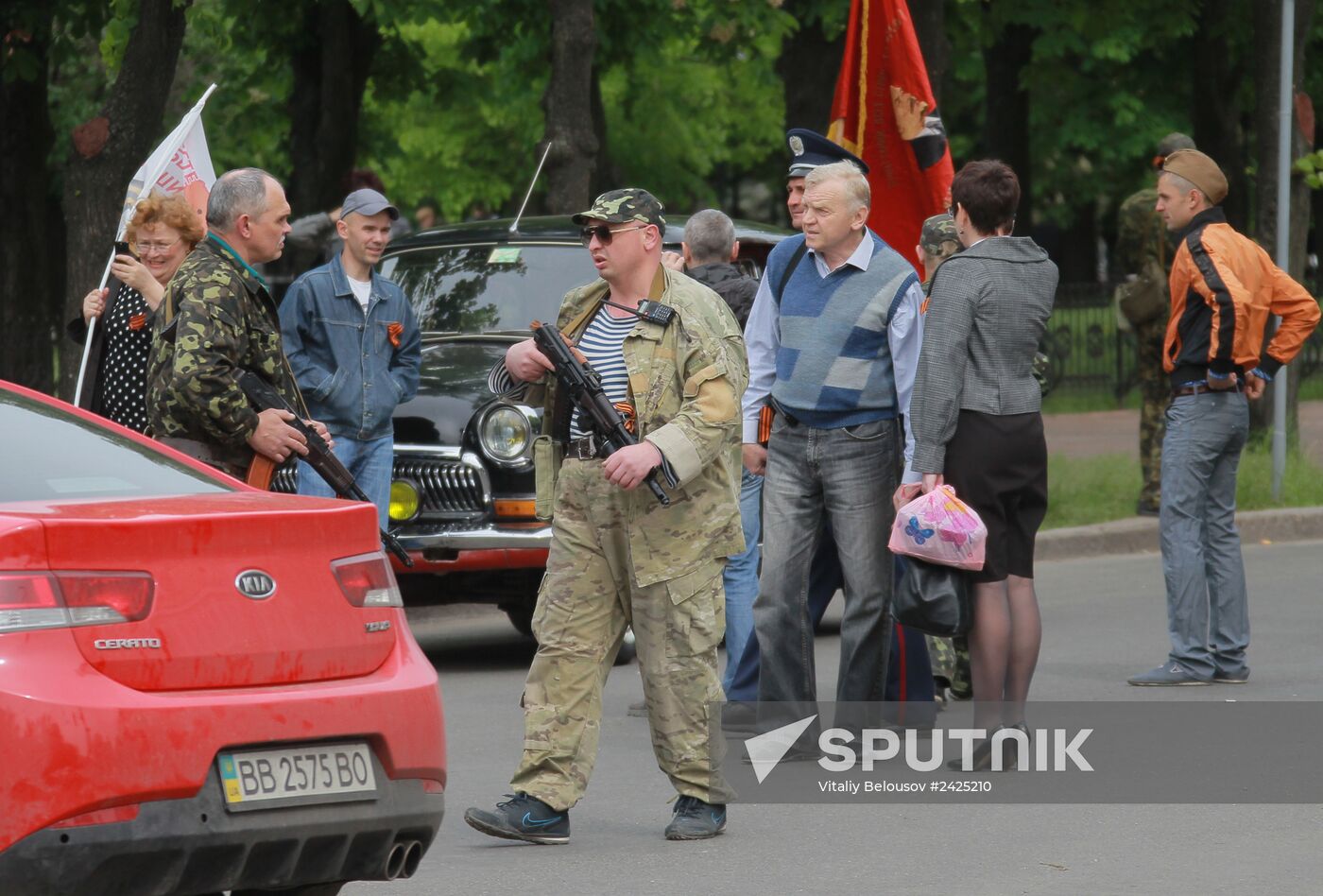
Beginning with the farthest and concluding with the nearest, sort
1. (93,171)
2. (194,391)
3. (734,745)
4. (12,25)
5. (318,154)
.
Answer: (318,154) < (12,25) < (93,171) < (734,745) < (194,391)

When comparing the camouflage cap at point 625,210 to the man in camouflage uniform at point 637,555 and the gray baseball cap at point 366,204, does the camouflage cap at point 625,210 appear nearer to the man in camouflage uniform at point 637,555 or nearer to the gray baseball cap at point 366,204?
the man in camouflage uniform at point 637,555

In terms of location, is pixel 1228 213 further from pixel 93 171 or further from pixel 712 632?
pixel 712 632

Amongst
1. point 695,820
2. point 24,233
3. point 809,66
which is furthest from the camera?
point 809,66

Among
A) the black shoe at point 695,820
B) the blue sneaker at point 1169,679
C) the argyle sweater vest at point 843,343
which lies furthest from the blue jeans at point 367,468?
the blue sneaker at point 1169,679

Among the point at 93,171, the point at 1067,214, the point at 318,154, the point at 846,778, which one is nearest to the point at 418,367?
the point at 846,778

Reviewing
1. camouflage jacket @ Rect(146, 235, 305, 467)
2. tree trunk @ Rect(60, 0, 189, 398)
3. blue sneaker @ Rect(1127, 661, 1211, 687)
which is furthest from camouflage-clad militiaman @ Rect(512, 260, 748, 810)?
tree trunk @ Rect(60, 0, 189, 398)

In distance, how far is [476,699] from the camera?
8891 millimetres

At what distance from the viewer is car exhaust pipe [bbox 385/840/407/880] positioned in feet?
15.7

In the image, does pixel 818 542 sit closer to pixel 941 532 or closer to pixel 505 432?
pixel 941 532

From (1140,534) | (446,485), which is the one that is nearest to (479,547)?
(446,485)

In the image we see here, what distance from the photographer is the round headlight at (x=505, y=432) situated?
9227 mm

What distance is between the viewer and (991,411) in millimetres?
7164

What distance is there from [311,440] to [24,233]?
1046 cm

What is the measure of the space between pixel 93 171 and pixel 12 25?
3.33 m
